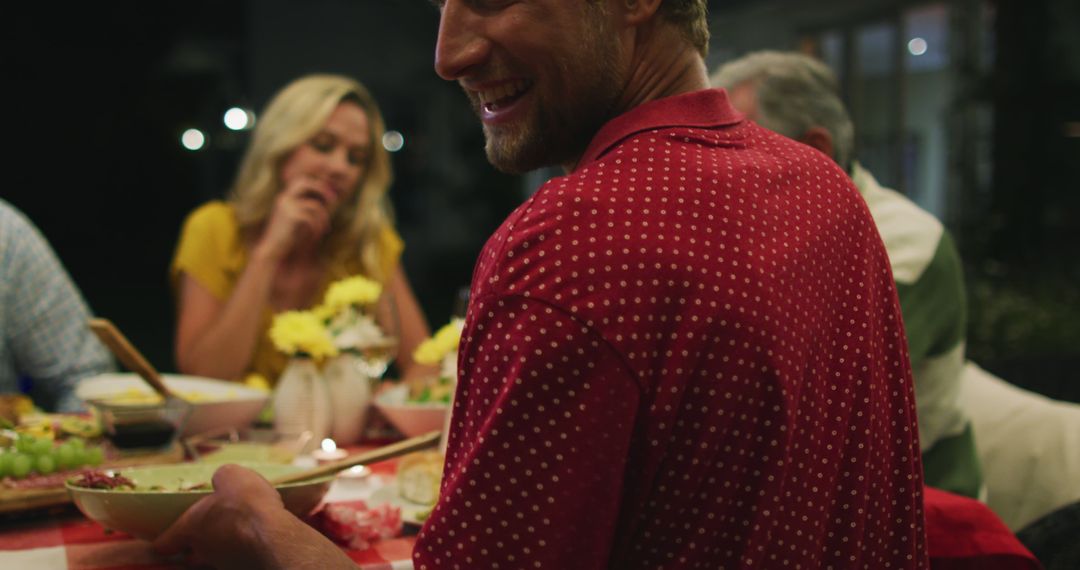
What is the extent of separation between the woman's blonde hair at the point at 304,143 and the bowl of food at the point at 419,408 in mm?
1037

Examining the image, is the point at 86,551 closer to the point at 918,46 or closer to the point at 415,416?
the point at 415,416

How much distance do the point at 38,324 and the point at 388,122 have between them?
17.1 ft

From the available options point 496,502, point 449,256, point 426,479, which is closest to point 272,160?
point 426,479

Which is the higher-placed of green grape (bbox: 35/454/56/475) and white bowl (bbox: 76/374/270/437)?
green grape (bbox: 35/454/56/475)

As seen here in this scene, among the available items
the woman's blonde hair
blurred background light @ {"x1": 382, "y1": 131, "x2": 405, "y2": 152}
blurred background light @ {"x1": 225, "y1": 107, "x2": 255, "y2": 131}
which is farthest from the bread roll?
blurred background light @ {"x1": 382, "y1": 131, "x2": 405, "y2": 152}

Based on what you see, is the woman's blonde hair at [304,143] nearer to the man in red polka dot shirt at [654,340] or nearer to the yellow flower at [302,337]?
the yellow flower at [302,337]

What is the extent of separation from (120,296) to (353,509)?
5.74m

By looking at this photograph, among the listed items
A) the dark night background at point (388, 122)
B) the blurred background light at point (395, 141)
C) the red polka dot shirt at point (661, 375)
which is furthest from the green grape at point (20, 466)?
the blurred background light at point (395, 141)

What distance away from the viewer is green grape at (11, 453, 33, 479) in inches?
59.8

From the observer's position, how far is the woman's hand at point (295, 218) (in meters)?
2.78

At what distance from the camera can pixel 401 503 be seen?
1562mm

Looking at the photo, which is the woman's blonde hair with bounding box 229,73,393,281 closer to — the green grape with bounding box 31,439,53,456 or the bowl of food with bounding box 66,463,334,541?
the green grape with bounding box 31,439,53,456

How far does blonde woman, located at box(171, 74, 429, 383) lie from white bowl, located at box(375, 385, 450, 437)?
67 centimetres

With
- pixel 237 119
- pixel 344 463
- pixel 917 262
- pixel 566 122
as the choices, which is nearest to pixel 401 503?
pixel 344 463
